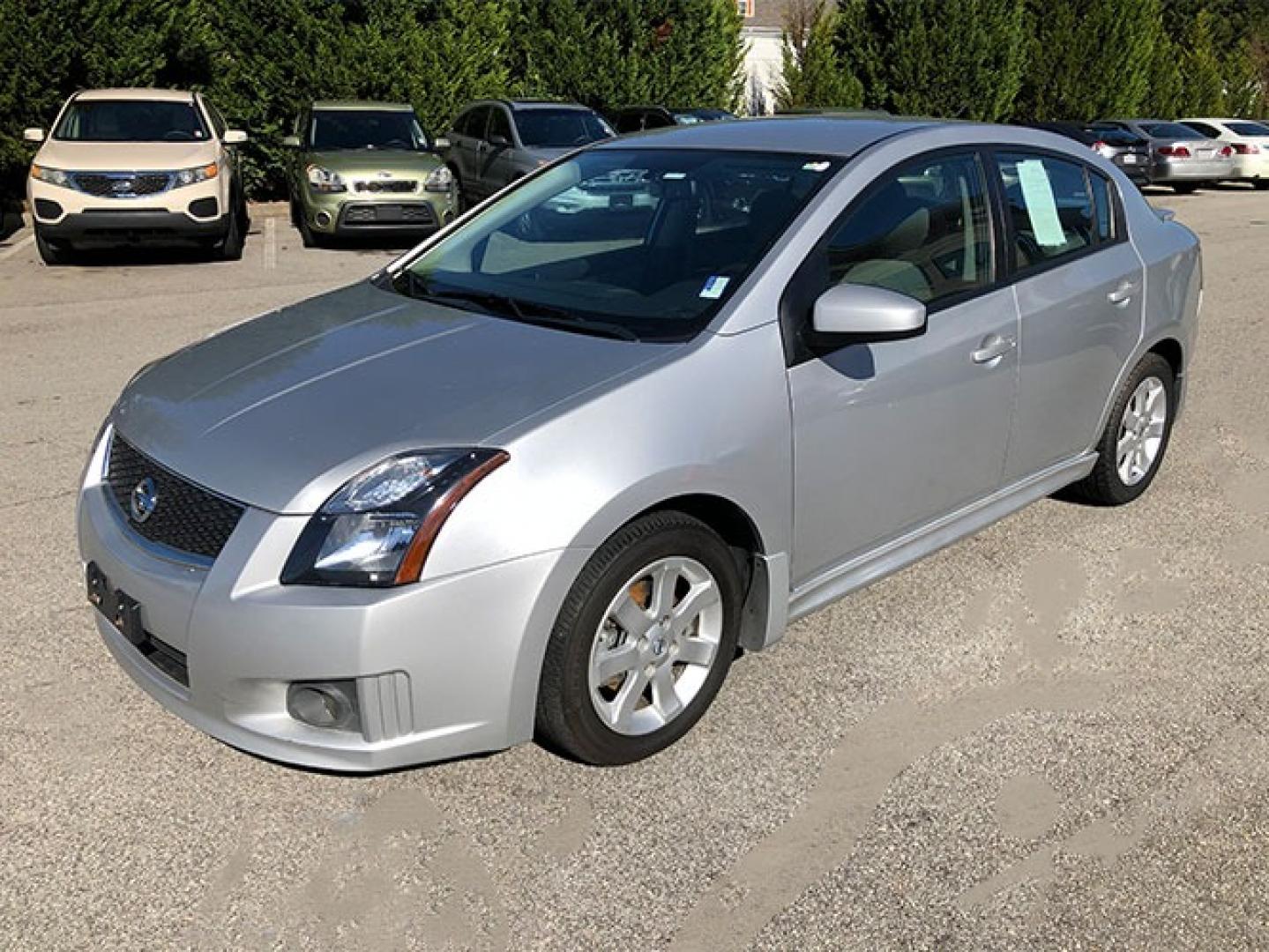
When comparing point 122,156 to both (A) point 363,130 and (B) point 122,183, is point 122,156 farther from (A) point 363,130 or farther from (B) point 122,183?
(A) point 363,130

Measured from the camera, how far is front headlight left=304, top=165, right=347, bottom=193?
12492 mm

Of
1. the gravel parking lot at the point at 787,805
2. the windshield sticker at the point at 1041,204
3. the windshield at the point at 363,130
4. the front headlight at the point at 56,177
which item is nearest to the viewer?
the gravel parking lot at the point at 787,805

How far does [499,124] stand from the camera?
15.2 meters

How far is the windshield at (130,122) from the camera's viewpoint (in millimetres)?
11656

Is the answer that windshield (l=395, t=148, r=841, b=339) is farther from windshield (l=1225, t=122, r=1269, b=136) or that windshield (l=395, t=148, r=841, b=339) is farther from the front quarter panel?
windshield (l=1225, t=122, r=1269, b=136)

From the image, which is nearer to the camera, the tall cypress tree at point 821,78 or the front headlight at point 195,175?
the front headlight at point 195,175

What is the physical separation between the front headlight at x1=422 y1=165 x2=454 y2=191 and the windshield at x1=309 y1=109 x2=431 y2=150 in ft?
3.59

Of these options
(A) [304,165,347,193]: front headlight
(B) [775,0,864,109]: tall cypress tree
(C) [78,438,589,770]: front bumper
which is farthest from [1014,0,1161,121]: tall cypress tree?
(C) [78,438,589,770]: front bumper

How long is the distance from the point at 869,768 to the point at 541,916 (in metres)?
1.01

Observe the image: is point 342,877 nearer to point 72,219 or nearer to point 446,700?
point 446,700

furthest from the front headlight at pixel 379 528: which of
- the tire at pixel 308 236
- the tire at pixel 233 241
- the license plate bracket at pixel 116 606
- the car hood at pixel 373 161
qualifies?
the tire at pixel 308 236

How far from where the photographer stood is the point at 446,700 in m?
2.69

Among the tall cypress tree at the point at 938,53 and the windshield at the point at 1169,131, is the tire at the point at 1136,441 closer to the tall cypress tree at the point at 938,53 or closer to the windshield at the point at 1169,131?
the tall cypress tree at the point at 938,53

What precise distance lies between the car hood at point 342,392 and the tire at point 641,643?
1.39ft
